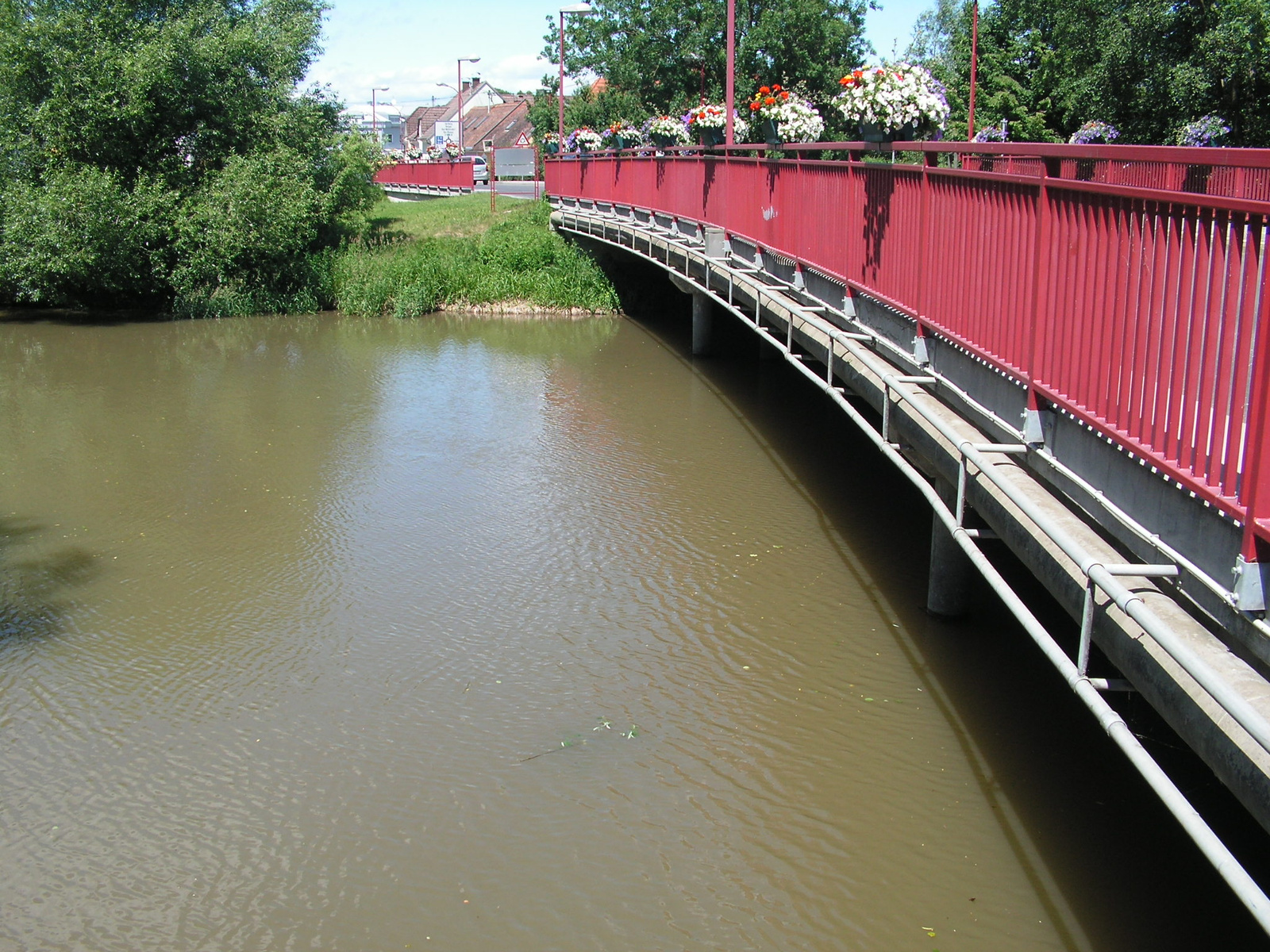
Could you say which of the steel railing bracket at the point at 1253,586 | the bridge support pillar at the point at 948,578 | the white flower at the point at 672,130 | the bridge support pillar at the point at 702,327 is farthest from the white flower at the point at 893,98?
the white flower at the point at 672,130

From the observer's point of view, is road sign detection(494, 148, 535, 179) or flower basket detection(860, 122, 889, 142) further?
road sign detection(494, 148, 535, 179)

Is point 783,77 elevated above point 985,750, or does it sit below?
above

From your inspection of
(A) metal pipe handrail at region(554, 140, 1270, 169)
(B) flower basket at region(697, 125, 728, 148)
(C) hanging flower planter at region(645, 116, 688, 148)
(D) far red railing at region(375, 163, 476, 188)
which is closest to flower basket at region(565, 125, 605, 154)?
(C) hanging flower planter at region(645, 116, 688, 148)

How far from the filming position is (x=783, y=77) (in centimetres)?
4366

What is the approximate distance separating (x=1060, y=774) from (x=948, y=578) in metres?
2.05

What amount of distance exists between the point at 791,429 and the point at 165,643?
7.98 metres

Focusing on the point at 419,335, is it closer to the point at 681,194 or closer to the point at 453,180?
the point at 681,194

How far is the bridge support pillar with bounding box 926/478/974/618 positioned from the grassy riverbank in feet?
60.8

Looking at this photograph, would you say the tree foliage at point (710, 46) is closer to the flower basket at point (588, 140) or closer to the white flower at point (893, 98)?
the flower basket at point (588, 140)

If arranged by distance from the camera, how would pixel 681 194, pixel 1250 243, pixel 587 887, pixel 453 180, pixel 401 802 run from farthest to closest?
pixel 453 180 < pixel 681 194 < pixel 401 802 < pixel 587 887 < pixel 1250 243

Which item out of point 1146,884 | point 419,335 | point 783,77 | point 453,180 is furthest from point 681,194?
point 453,180

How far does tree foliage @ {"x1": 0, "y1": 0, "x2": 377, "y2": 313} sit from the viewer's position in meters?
24.3

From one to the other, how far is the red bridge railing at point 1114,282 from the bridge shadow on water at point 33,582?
268 inches

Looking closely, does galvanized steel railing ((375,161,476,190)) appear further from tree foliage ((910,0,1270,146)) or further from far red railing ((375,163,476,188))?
tree foliage ((910,0,1270,146))
